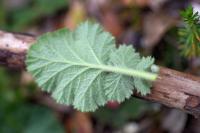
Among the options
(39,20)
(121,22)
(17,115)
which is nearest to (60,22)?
(39,20)

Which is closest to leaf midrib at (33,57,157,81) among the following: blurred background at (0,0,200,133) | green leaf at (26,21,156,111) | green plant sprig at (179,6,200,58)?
green leaf at (26,21,156,111)

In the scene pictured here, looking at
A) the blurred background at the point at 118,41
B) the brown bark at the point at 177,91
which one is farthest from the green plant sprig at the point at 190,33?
the blurred background at the point at 118,41

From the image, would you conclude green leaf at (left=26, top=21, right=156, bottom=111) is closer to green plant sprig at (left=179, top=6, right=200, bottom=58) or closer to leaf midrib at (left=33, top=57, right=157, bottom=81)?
leaf midrib at (left=33, top=57, right=157, bottom=81)

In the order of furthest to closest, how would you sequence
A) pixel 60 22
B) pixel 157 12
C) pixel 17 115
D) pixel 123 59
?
pixel 60 22 < pixel 17 115 < pixel 157 12 < pixel 123 59

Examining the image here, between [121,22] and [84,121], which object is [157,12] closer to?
[121,22]

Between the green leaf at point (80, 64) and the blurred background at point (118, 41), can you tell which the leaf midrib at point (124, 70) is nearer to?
the green leaf at point (80, 64)

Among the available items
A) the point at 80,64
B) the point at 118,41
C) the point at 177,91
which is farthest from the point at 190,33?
the point at 118,41
